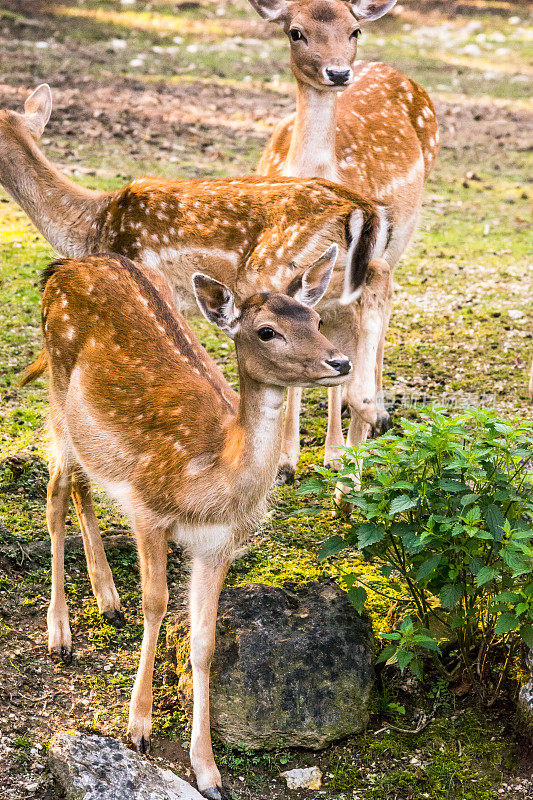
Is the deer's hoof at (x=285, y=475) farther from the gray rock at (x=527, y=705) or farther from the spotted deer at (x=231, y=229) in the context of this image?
the gray rock at (x=527, y=705)

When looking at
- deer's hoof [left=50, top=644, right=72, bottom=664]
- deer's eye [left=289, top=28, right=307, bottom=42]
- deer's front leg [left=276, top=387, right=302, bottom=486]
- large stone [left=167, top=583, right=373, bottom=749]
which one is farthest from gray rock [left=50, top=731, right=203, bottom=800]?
deer's eye [left=289, top=28, right=307, bottom=42]

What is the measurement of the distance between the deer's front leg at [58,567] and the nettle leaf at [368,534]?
4.40 ft

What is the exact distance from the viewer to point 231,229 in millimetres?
5426

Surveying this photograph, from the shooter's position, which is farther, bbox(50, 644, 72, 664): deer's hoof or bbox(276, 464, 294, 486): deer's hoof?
bbox(276, 464, 294, 486): deer's hoof

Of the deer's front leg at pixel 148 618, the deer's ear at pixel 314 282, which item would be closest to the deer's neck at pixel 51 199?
the deer's ear at pixel 314 282

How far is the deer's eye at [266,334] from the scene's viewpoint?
373cm

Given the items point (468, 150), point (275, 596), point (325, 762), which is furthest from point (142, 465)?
point (468, 150)

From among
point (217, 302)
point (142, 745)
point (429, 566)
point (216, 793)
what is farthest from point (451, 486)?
point (142, 745)

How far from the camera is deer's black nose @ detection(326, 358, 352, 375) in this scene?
3609 millimetres

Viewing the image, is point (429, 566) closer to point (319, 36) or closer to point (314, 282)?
point (314, 282)

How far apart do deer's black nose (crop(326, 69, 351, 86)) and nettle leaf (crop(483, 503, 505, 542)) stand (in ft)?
9.44

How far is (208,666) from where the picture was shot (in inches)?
160

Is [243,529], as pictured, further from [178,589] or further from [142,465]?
[178,589]

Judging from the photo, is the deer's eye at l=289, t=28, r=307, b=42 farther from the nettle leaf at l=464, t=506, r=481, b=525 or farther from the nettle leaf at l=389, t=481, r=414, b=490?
the nettle leaf at l=464, t=506, r=481, b=525
